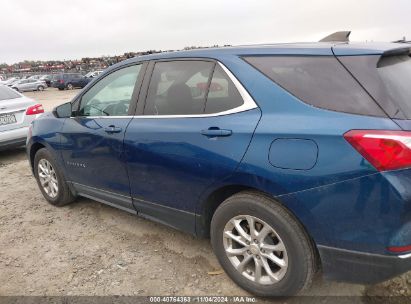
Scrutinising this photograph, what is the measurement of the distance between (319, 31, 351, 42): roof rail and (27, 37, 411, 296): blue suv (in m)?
0.47

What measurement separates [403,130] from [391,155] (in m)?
0.15

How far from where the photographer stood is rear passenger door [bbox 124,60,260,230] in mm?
2594

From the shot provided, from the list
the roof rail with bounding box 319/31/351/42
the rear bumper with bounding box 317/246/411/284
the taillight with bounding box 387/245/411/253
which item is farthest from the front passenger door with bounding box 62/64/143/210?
the taillight with bounding box 387/245/411/253

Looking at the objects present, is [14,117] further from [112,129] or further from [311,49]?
[311,49]

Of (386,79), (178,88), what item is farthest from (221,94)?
(386,79)

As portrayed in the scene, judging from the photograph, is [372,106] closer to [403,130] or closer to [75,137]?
[403,130]

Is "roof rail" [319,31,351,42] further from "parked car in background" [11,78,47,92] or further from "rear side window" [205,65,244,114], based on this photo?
"parked car in background" [11,78,47,92]

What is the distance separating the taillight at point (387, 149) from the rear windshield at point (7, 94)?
22.2 ft

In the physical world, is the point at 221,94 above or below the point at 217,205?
above

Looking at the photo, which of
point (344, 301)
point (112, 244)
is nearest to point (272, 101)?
point (344, 301)

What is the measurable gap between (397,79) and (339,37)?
0.92 meters

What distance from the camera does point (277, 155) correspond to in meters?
2.33

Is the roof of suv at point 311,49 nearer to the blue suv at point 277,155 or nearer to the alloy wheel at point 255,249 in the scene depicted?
the blue suv at point 277,155

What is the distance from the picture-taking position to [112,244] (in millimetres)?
3670
